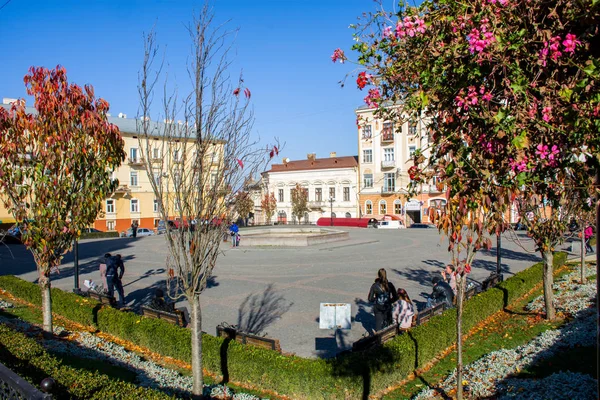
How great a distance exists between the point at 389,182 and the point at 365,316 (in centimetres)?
4042

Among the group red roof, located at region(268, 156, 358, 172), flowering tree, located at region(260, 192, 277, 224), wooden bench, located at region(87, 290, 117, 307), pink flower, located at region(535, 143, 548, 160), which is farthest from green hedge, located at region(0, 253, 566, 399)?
flowering tree, located at region(260, 192, 277, 224)

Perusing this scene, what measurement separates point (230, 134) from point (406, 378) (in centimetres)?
500

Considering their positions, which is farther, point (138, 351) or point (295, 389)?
point (138, 351)

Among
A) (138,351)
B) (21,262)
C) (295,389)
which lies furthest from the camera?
(21,262)

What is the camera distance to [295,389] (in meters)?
6.77

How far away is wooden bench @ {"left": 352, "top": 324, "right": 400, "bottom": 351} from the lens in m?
7.62

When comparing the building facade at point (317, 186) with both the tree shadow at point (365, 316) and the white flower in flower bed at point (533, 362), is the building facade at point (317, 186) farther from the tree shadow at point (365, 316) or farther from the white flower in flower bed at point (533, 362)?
the white flower in flower bed at point (533, 362)

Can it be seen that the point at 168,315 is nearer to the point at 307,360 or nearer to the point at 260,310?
the point at 260,310

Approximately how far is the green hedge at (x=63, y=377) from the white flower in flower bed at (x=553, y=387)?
15.9ft

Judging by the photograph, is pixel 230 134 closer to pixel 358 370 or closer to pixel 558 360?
pixel 358 370

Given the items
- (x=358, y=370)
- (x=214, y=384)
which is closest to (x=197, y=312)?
(x=214, y=384)

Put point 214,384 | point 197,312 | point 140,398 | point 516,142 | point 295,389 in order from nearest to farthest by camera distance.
A: point 516,142 → point 140,398 → point 197,312 → point 295,389 → point 214,384

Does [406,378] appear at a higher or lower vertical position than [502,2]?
lower

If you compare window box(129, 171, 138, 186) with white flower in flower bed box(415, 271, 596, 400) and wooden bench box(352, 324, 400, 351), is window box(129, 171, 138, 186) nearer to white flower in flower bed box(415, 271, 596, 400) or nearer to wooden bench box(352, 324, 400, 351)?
wooden bench box(352, 324, 400, 351)
